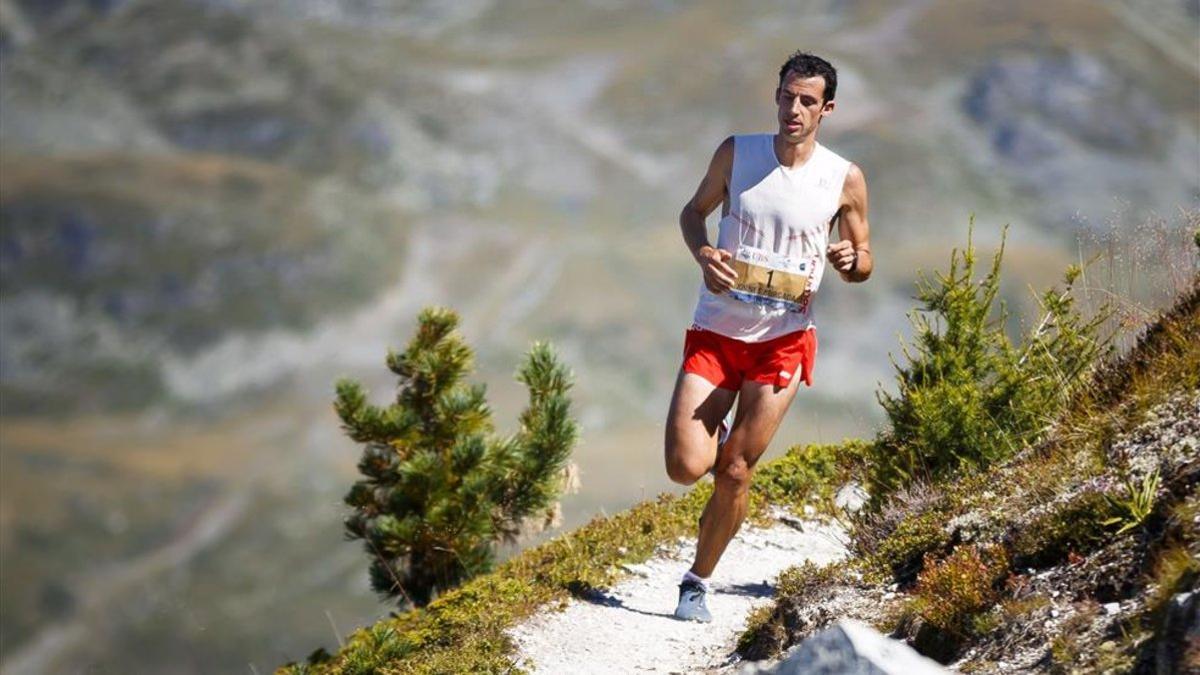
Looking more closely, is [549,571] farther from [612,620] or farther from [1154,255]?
[1154,255]

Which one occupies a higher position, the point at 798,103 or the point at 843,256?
the point at 798,103

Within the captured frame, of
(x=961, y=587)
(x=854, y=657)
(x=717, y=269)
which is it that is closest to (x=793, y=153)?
(x=717, y=269)

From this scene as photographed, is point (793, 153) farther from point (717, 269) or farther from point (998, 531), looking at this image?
point (998, 531)

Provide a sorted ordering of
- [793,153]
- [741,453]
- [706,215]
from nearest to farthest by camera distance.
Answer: [793,153] → [741,453] → [706,215]

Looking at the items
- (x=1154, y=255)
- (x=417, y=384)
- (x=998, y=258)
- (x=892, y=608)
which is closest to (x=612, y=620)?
(x=892, y=608)

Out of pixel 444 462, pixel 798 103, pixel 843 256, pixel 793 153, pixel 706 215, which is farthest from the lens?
pixel 444 462

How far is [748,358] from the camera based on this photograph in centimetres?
768

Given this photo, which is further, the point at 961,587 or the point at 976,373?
the point at 976,373

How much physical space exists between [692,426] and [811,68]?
1.87 m

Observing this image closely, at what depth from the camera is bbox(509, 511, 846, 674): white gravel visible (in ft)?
26.3

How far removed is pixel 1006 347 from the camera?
8461 millimetres

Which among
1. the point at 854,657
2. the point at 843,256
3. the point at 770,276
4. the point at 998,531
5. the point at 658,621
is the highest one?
the point at 770,276

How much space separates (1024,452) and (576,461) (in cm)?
567

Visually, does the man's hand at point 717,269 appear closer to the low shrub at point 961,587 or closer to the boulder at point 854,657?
the low shrub at point 961,587
